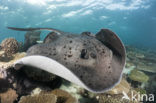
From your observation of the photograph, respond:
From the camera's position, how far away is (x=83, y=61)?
6.79 ft

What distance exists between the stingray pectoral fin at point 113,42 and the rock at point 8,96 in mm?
2694

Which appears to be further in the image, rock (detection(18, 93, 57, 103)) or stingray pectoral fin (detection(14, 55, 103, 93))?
rock (detection(18, 93, 57, 103))

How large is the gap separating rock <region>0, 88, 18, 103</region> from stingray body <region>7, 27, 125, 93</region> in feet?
3.49

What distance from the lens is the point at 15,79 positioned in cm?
305

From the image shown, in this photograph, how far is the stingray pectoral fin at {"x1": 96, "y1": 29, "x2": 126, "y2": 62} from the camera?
8.69 ft

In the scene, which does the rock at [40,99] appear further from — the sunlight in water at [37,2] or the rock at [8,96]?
the sunlight in water at [37,2]

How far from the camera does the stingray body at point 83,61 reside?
1.76m

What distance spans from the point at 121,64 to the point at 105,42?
713 mm

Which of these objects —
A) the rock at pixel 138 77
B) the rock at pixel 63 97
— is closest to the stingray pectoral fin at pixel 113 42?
the rock at pixel 63 97

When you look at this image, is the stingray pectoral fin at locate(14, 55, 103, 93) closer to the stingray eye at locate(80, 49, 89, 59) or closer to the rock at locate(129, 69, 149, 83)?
the stingray eye at locate(80, 49, 89, 59)

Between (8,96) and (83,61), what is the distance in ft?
7.43

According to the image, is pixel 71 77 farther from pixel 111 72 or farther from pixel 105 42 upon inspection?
pixel 105 42

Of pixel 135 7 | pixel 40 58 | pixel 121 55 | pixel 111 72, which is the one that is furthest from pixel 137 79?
pixel 135 7

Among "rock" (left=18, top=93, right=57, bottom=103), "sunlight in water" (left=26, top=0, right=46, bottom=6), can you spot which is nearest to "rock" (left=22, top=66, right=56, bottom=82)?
"rock" (left=18, top=93, right=57, bottom=103)
